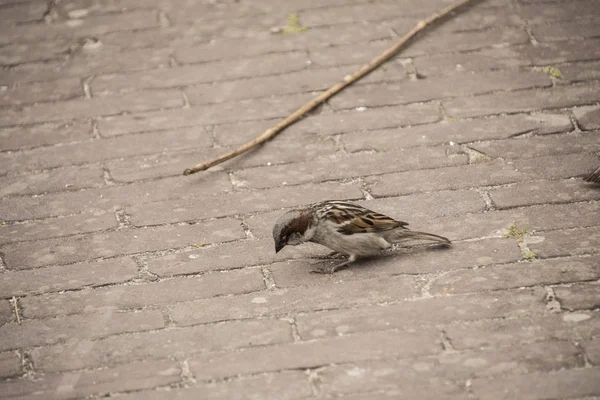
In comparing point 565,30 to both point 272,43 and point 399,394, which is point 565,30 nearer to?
point 272,43

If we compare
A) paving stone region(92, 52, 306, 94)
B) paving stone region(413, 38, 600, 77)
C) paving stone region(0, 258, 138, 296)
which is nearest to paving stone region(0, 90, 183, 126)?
paving stone region(92, 52, 306, 94)

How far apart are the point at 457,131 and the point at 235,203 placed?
1.46 meters

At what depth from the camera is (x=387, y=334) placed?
13.0ft

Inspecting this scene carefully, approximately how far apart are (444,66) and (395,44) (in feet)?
1.32

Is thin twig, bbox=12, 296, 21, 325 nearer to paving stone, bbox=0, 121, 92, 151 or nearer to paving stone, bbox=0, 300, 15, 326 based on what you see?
paving stone, bbox=0, 300, 15, 326

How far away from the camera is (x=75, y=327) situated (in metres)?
4.17

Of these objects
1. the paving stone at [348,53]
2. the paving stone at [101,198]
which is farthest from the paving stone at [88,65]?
the paving stone at [101,198]

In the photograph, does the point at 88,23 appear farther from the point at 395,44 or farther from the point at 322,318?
the point at 322,318

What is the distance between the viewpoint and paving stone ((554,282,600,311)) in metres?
4.03

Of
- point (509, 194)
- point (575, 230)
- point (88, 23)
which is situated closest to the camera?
point (575, 230)

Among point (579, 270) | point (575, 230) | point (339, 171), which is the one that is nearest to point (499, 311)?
point (579, 270)

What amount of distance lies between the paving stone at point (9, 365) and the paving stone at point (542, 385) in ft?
6.46

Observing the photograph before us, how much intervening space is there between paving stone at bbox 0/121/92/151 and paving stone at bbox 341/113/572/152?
1.68 metres

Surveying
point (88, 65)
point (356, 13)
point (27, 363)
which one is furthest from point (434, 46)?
point (27, 363)
